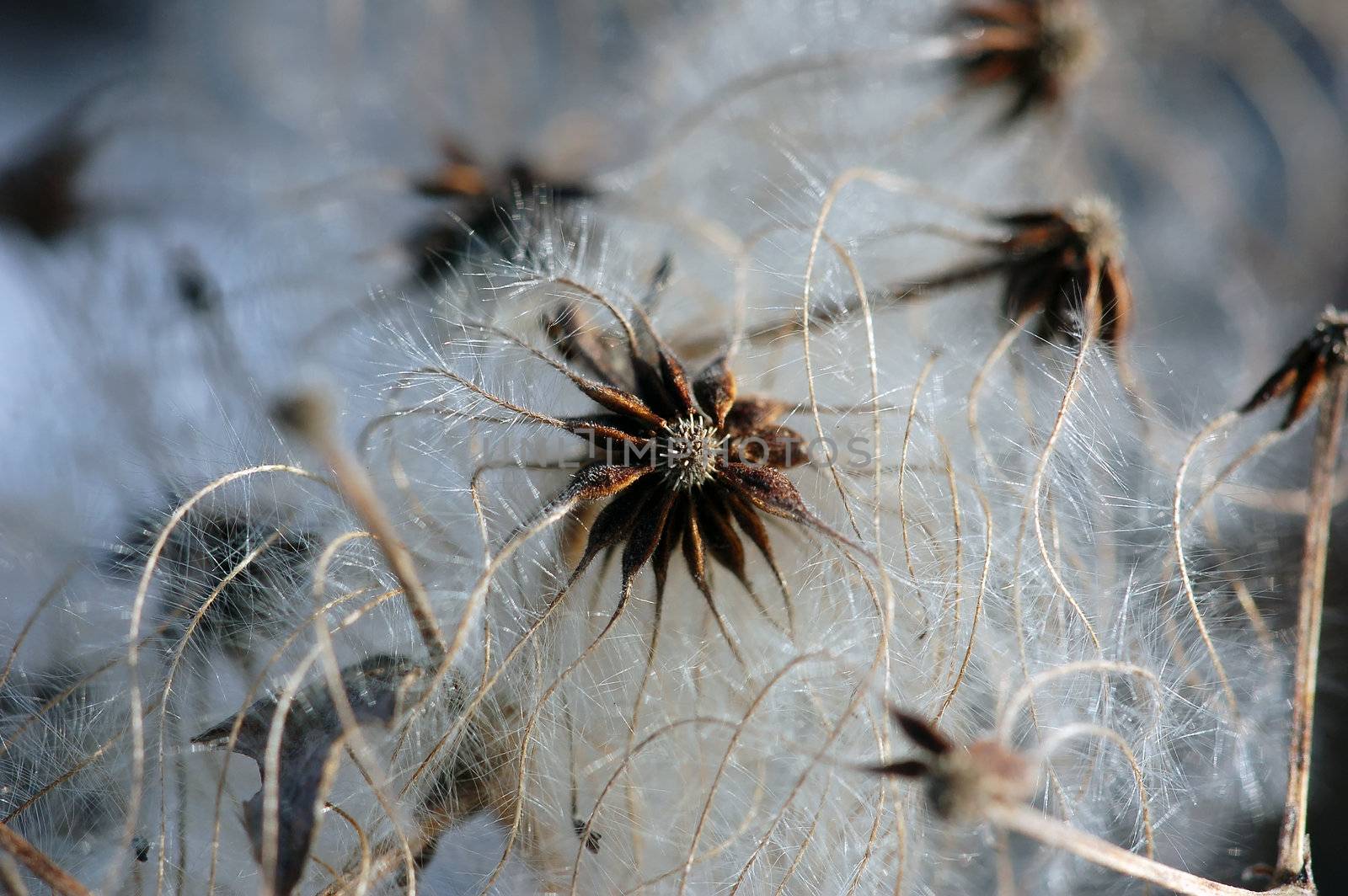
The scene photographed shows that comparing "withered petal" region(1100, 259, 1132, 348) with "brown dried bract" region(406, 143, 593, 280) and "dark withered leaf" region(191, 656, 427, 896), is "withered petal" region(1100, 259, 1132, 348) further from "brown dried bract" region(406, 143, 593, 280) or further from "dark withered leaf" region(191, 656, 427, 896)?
"dark withered leaf" region(191, 656, 427, 896)

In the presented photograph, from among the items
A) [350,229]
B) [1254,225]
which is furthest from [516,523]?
[1254,225]

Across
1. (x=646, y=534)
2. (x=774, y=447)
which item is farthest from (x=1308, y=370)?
(x=646, y=534)

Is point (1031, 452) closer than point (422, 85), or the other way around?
point (1031, 452)

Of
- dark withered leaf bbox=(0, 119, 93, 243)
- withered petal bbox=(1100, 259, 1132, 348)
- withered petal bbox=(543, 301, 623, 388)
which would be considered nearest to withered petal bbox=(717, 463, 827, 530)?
withered petal bbox=(543, 301, 623, 388)

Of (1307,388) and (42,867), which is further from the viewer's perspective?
(1307,388)

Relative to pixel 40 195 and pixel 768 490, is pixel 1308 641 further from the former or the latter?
pixel 40 195

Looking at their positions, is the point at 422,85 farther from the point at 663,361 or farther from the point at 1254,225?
the point at 1254,225
